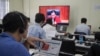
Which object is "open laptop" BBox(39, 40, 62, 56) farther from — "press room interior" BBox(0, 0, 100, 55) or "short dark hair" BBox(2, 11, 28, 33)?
"press room interior" BBox(0, 0, 100, 55)

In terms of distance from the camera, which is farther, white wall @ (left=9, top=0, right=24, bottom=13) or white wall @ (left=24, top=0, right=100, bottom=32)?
white wall @ (left=9, top=0, right=24, bottom=13)

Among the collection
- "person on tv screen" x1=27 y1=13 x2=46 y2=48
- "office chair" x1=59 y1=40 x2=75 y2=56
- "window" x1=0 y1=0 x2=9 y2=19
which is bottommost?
"office chair" x1=59 y1=40 x2=75 y2=56

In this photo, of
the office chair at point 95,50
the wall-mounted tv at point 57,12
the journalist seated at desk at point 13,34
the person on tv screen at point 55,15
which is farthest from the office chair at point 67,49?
the person on tv screen at point 55,15

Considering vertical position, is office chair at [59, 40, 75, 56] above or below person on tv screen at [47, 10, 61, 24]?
below

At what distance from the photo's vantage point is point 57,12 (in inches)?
290

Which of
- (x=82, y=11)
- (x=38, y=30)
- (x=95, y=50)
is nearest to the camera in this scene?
(x=95, y=50)

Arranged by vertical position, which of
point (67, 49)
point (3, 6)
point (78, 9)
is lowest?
point (67, 49)

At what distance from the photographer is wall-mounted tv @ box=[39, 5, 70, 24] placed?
7.14 meters

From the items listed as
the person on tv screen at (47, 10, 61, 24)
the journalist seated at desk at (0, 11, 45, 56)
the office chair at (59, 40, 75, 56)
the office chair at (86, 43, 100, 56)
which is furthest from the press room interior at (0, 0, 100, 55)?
the journalist seated at desk at (0, 11, 45, 56)

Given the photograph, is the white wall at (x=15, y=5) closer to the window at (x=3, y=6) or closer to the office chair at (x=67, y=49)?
the window at (x=3, y=6)

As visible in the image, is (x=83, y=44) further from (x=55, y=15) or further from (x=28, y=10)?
(x=28, y=10)

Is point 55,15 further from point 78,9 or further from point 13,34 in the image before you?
point 13,34

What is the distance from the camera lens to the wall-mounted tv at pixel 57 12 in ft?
23.4

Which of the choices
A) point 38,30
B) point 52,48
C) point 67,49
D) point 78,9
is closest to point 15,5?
point 78,9
